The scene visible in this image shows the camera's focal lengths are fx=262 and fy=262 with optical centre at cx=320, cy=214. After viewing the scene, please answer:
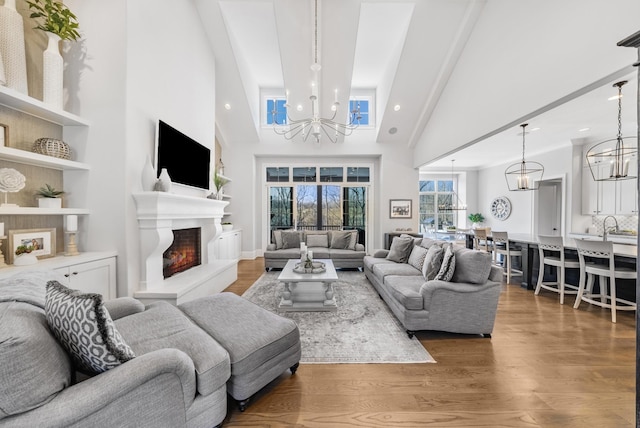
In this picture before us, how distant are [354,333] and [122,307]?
209cm

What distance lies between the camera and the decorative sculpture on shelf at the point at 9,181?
2021 millimetres

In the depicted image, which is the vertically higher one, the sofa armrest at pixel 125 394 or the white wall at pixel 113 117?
the white wall at pixel 113 117

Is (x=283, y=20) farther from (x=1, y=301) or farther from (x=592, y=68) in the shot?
(x=1, y=301)

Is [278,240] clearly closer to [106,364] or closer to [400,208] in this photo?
[400,208]

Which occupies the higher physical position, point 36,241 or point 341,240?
point 36,241

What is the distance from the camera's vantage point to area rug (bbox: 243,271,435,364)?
235cm

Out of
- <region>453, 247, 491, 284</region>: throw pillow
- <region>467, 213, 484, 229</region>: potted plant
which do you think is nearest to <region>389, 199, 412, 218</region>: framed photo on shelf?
<region>467, 213, 484, 229</region>: potted plant

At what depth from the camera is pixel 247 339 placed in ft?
5.78

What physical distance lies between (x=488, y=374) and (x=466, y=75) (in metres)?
4.48

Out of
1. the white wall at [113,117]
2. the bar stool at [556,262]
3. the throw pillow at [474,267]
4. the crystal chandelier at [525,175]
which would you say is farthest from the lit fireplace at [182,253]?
the crystal chandelier at [525,175]

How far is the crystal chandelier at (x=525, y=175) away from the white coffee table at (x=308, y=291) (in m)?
4.34

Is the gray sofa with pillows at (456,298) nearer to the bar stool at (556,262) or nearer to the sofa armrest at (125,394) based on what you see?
the bar stool at (556,262)

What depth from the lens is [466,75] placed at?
4.46 meters

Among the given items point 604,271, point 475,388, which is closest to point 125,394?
point 475,388
